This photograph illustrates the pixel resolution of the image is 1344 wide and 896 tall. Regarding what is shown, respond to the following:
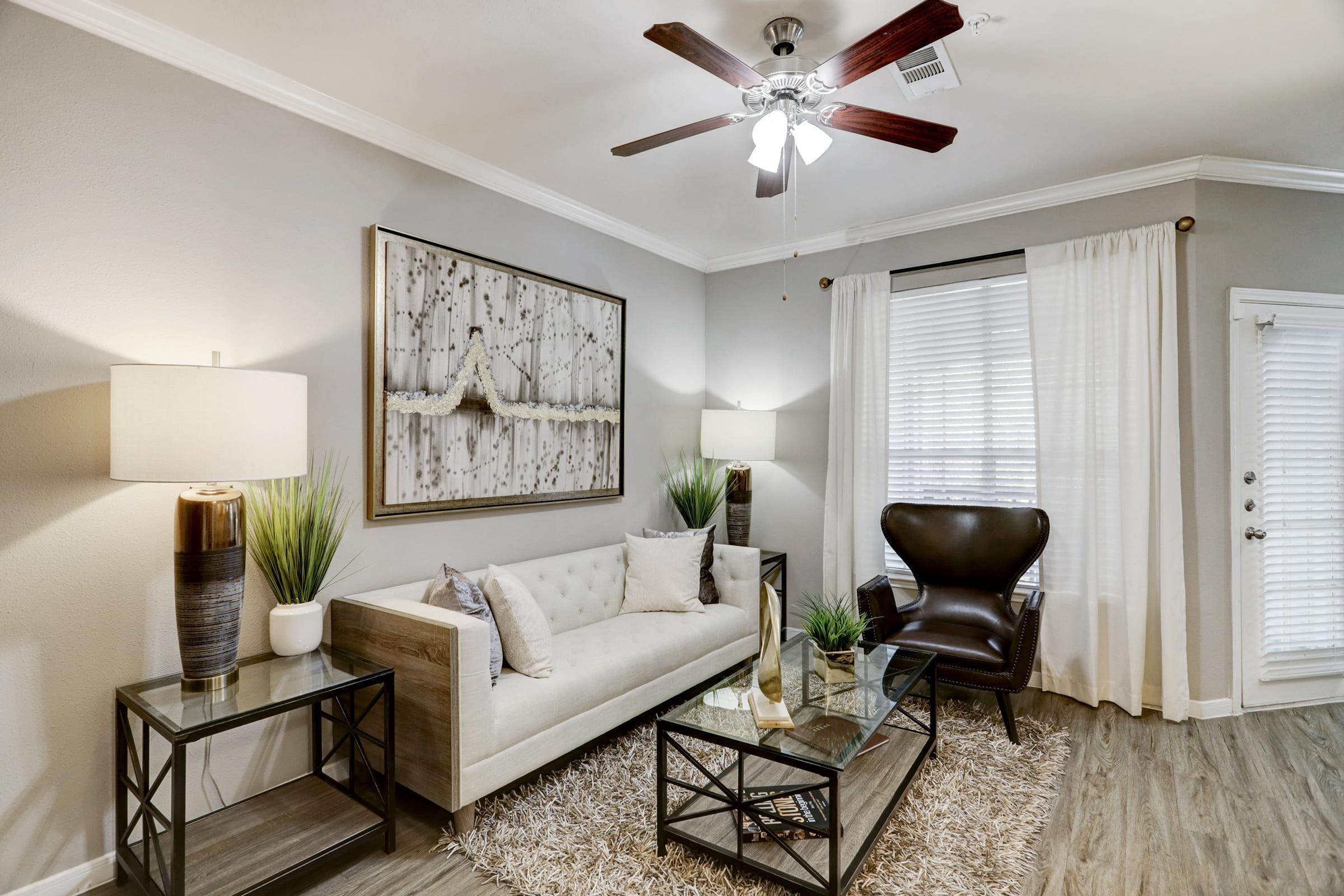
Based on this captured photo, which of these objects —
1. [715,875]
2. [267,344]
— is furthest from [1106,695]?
[267,344]

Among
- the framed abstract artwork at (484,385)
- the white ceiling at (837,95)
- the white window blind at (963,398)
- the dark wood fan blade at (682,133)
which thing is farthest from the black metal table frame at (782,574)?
the dark wood fan blade at (682,133)

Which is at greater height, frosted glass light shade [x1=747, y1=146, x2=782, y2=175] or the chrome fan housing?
the chrome fan housing

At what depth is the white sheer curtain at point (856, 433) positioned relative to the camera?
3.90 metres

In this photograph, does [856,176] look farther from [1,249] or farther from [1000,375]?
[1,249]

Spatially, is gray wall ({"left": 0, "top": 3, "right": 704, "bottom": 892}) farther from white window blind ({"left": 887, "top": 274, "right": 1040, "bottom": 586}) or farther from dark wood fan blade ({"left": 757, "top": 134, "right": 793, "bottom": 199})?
white window blind ({"left": 887, "top": 274, "right": 1040, "bottom": 586})

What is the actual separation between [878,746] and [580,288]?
8.79ft

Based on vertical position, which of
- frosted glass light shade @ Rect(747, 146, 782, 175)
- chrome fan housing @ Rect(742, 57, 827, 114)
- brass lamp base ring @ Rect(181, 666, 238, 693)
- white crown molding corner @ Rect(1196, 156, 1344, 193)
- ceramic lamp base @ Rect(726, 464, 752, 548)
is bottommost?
brass lamp base ring @ Rect(181, 666, 238, 693)

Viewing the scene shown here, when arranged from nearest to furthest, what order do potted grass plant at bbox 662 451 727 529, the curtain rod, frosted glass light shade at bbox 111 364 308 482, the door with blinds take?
1. frosted glass light shade at bbox 111 364 308 482
2. the door with blinds
3. the curtain rod
4. potted grass plant at bbox 662 451 727 529

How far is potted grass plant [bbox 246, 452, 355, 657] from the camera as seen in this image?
2.24m

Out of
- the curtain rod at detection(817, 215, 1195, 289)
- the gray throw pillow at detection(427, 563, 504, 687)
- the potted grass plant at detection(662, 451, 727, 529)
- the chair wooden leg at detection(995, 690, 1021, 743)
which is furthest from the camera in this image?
the potted grass plant at detection(662, 451, 727, 529)

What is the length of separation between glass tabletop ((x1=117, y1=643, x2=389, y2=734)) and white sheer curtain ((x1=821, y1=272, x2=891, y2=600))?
2.69 meters

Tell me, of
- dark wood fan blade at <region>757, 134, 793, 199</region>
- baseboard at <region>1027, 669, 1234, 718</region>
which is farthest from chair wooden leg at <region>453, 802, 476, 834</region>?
baseboard at <region>1027, 669, 1234, 718</region>

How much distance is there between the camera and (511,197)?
3273 mm

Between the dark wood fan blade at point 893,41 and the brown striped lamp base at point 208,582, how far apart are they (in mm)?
2168
